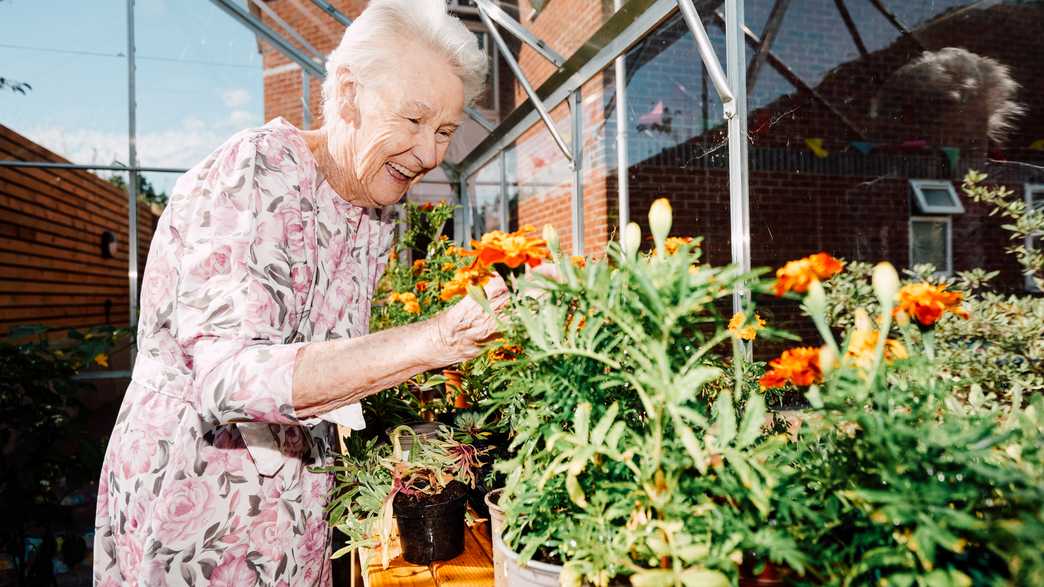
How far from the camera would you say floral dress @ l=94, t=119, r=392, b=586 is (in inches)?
32.4

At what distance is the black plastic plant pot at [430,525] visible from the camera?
1036mm

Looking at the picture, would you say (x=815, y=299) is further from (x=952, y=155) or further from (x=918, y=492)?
(x=952, y=155)

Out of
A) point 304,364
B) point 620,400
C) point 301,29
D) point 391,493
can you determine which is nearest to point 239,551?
point 391,493

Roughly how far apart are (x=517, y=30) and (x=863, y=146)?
6.73ft

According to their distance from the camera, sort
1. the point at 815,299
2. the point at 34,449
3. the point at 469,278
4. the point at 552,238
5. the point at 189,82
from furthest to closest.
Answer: the point at 189,82, the point at 34,449, the point at 469,278, the point at 552,238, the point at 815,299

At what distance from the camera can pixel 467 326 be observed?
2.51 ft

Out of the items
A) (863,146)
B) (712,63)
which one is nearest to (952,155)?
(863,146)

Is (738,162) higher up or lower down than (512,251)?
higher up

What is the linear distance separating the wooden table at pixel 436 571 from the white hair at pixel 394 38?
33.1 inches

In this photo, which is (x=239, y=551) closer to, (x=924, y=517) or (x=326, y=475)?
(x=326, y=475)

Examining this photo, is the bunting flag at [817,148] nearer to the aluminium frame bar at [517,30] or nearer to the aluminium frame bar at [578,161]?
the aluminium frame bar at [578,161]

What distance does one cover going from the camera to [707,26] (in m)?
2.20

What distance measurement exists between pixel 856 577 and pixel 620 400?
266 millimetres

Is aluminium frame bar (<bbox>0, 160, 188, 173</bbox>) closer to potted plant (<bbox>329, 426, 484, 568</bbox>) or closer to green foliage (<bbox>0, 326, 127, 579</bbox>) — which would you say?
green foliage (<bbox>0, 326, 127, 579</bbox>)
